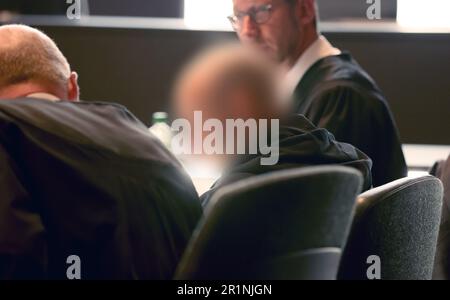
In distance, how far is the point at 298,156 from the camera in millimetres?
1680

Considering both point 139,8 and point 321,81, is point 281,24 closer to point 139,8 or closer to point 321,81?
point 321,81

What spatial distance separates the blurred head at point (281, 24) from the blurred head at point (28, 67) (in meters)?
0.98

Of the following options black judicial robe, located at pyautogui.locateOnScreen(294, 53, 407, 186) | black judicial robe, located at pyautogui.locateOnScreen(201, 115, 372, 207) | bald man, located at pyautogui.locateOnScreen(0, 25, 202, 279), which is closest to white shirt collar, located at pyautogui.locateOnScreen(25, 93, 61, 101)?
bald man, located at pyautogui.locateOnScreen(0, 25, 202, 279)

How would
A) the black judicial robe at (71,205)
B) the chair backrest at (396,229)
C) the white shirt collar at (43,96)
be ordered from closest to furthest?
the black judicial robe at (71,205), the chair backrest at (396,229), the white shirt collar at (43,96)

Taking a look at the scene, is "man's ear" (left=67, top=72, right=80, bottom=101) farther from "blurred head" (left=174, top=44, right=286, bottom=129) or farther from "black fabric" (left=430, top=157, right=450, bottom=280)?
"black fabric" (left=430, top=157, right=450, bottom=280)

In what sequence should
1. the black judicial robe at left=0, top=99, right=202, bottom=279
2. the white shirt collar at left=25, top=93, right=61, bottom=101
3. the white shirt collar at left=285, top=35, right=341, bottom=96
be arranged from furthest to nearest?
the white shirt collar at left=285, top=35, right=341, bottom=96 → the white shirt collar at left=25, top=93, right=61, bottom=101 → the black judicial robe at left=0, top=99, right=202, bottom=279

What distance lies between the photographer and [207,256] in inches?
44.2

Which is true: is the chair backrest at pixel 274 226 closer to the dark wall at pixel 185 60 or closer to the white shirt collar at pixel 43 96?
the white shirt collar at pixel 43 96

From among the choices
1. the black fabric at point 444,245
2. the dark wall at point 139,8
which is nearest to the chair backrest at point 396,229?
the black fabric at point 444,245

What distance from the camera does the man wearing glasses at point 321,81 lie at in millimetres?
2412

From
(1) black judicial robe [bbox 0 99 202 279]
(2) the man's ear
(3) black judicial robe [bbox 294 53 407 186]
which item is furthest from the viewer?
(3) black judicial robe [bbox 294 53 407 186]

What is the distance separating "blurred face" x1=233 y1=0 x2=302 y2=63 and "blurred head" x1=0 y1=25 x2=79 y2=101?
3.22ft

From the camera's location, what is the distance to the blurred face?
8.59 ft
